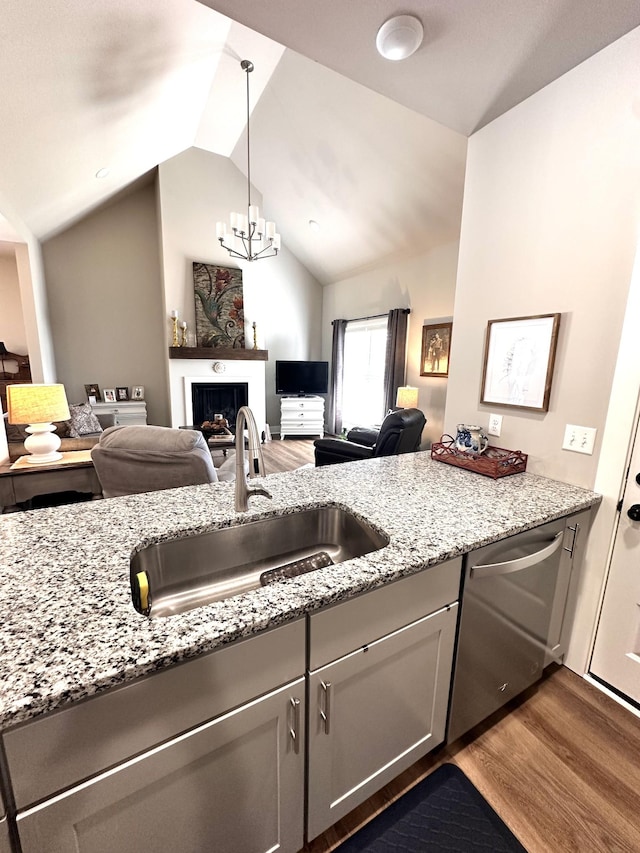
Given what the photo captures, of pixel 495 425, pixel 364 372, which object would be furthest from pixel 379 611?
pixel 364 372

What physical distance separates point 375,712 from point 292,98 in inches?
196

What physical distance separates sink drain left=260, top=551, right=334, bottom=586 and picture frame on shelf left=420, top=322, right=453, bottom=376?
3.58 meters

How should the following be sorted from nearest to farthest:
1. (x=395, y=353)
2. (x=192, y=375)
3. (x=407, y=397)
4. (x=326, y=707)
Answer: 1. (x=326, y=707)
2. (x=407, y=397)
3. (x=395, y=353)
4. (x=192, y=375)

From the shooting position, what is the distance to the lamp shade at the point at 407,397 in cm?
462

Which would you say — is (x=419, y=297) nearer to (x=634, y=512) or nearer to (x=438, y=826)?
(x=634, y=512)

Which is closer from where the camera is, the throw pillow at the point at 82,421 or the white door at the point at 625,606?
the white door at the point at 625,606

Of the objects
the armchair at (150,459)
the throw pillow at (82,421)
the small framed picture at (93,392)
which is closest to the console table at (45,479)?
the armchair at (150,459)

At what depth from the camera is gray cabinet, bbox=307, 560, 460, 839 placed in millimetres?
902

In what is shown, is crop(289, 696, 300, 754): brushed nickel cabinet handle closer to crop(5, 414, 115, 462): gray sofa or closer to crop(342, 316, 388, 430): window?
crop(5, 414, 115, 462): gray sofa

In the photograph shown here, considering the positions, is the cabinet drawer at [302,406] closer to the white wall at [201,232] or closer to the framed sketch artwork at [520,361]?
the white wall at [201,232]

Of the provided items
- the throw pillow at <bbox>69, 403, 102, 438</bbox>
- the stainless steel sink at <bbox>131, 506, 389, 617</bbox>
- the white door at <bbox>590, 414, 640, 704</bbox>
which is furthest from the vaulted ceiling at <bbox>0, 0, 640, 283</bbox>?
the throw pillow at <bbox>69, 403, 102, 438</bbox>

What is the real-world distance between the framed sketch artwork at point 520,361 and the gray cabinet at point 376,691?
0.98 metres

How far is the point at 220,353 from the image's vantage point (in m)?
5.42

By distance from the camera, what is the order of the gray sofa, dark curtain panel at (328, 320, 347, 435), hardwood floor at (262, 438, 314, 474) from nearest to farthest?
the gray sofa, hardwood floor at (262, 438, 314, 474), dark curtain panel at (328, 320, 347, 435)
